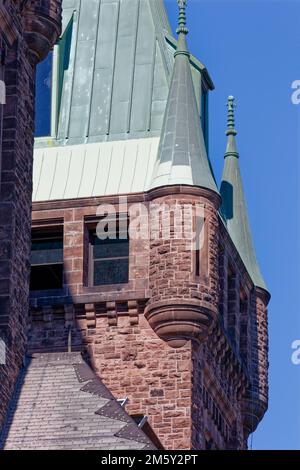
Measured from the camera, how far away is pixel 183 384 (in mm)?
54688

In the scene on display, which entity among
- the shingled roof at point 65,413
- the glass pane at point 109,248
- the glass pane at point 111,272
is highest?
the glass pane at point 109,248

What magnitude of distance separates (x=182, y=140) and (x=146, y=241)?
2.22 metres

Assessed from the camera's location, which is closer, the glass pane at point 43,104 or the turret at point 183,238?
the turret at point 183,238

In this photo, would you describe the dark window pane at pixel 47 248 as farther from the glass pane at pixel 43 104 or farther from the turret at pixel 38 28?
the turret at pixel 38 28

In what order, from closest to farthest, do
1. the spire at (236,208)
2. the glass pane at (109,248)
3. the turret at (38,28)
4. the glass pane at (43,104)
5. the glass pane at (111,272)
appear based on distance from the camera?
the turret at (38,28) < the glass pane at (111,272) < the glass pane at (109,248) < the glass pane at (43,104) < the spire at (236,208)

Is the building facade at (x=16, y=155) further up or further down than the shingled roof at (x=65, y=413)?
further up

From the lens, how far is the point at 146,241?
5566 centimetres

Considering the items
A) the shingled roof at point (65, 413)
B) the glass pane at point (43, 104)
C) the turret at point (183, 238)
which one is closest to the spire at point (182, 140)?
the turret at point (183, 238)

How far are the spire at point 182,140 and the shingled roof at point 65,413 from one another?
12.0 meters

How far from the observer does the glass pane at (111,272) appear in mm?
56531

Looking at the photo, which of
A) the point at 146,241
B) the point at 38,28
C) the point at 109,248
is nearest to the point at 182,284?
the point at 146,241

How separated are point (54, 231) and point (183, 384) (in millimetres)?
4683
